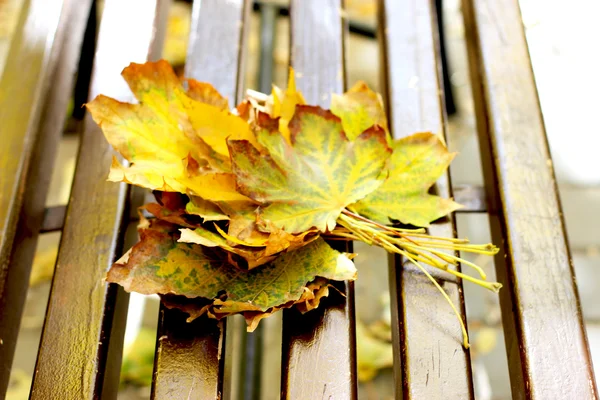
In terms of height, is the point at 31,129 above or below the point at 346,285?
Result: above

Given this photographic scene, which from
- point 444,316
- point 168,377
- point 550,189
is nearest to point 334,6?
point 550,189

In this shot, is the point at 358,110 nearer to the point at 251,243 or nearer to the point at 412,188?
the point at 412,188

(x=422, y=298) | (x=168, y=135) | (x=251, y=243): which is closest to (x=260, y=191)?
(x=251, y=243)

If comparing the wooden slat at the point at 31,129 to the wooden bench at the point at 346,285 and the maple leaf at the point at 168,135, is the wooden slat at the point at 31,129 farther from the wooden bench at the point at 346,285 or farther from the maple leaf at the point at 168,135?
the maple leaf at the point at 168,135

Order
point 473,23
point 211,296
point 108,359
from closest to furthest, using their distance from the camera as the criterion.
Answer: point 211,296 → point 108,359 → point 473,23

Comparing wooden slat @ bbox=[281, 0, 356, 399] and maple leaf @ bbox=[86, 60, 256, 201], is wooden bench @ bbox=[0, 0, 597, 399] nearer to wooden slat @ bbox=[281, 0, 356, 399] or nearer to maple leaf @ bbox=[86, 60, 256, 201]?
wooden slat @ bbox=[281, 0, 356, 399]

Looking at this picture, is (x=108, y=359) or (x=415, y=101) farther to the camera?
(x=415, y=101)

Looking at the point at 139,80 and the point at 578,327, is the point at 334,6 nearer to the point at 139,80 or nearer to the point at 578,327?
the point at 139,80
